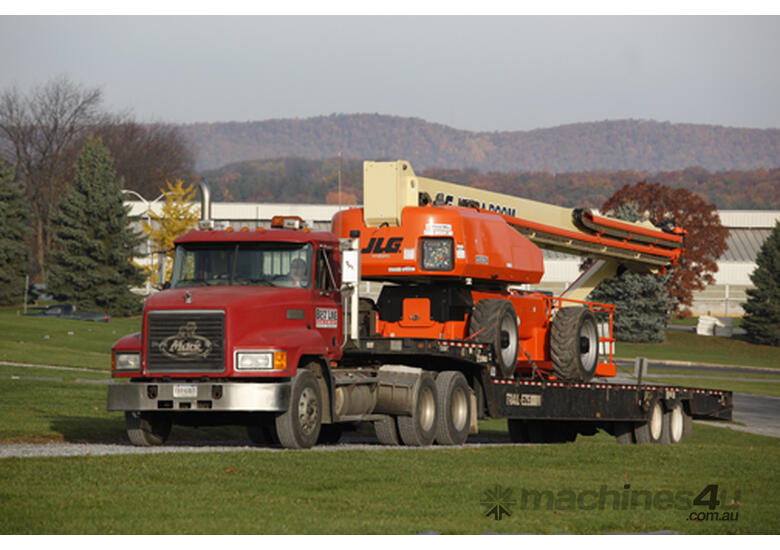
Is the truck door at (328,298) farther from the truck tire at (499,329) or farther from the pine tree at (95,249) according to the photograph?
the pine tree at (95,249)

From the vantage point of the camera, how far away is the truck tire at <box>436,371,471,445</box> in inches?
736

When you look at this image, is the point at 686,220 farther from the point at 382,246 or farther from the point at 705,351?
the point at 382,246

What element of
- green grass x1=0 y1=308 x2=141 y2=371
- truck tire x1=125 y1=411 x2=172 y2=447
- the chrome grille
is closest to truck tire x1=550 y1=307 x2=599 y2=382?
truck tire x1=125 y1=411 x2=172 y2=447

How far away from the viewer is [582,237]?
24.0m

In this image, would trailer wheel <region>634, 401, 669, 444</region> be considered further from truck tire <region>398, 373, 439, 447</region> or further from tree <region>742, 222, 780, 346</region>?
tree <region>742, 222, 780, 346</region>

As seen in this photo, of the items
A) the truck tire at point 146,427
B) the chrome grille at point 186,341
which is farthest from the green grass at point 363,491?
the truck tire at point 146,427

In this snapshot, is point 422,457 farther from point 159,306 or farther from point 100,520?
point 100,520

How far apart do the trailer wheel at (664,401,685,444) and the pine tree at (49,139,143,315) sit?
56770 millimetres

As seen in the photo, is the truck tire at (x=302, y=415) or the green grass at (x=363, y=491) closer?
the green grass at (x=363, y=491)

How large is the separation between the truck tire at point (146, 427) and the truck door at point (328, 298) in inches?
106

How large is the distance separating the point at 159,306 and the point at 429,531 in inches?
276

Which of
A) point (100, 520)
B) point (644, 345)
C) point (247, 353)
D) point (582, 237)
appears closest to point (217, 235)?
point (247, 353)

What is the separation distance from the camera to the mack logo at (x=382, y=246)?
19391 millimetres

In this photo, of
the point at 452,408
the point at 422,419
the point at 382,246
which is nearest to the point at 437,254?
the point at 382,246
